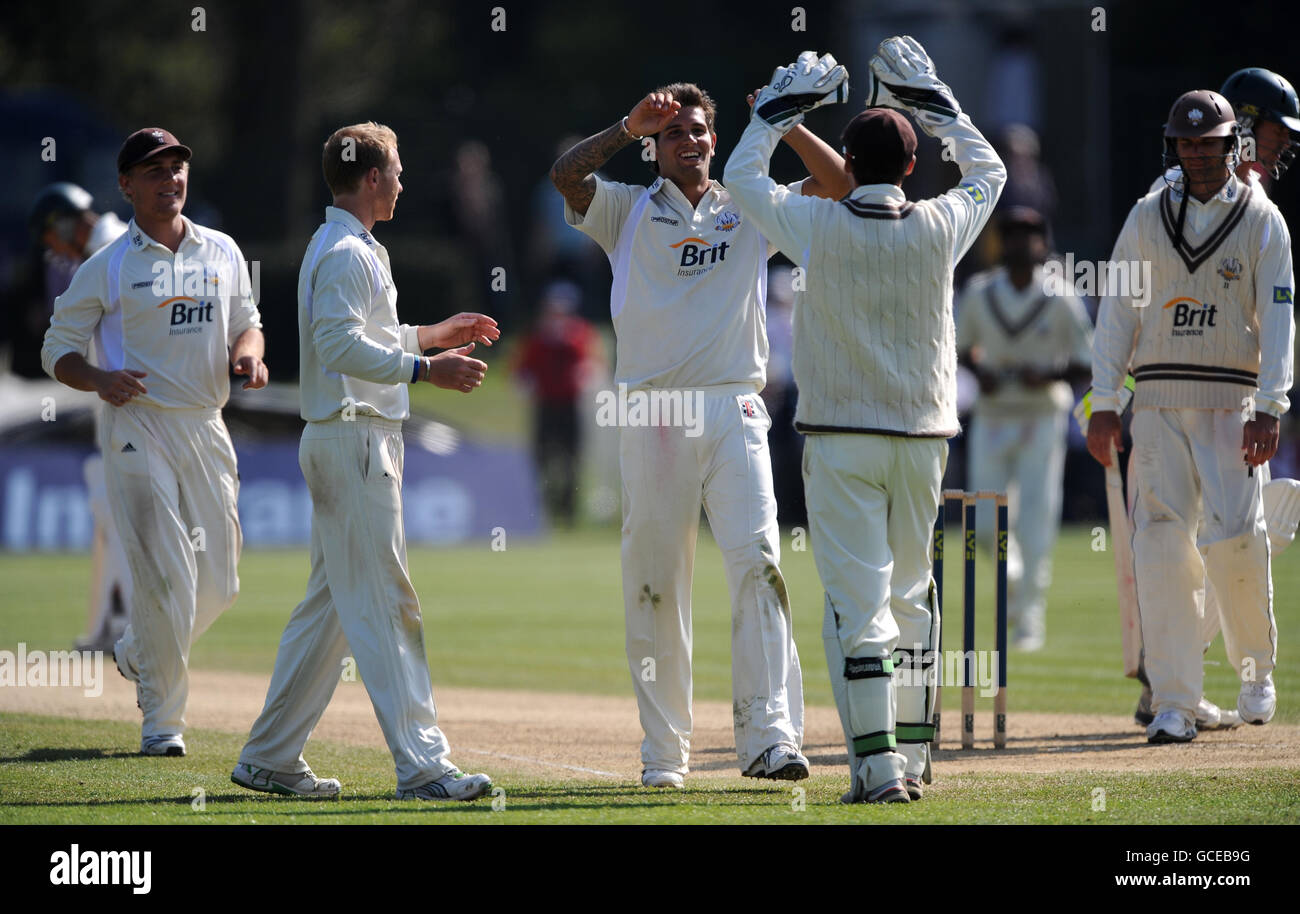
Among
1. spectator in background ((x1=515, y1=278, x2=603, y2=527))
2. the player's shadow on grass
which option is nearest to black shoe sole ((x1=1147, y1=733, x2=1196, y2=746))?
the player's shadow on grass

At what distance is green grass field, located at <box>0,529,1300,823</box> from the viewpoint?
277 inches

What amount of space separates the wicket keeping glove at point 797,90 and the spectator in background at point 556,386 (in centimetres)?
1738

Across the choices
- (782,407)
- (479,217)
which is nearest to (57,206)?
(782,407)

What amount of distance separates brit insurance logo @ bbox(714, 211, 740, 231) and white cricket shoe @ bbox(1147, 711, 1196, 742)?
3.15 metres

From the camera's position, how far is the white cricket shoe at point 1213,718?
9.29m

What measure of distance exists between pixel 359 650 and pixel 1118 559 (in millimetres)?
4533

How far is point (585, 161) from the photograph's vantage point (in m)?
7.77

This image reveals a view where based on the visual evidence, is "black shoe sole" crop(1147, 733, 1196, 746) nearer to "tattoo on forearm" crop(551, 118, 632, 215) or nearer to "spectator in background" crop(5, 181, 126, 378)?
"tattoo on forearm" crop(551, 118, 632, 215)

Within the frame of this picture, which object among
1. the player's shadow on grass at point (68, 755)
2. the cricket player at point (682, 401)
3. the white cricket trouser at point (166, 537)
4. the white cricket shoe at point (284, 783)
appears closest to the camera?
the white cricket shoe at point (284, 783)

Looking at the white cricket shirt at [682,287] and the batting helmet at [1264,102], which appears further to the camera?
the batting helmet at [1264,102]

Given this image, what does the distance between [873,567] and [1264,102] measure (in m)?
4.02

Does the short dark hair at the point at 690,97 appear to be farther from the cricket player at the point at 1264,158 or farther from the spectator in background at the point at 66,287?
the spectator in background at the point at 66,287

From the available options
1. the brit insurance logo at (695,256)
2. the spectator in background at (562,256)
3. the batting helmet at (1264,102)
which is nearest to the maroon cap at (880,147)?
the brit insurance logo at (695,256)

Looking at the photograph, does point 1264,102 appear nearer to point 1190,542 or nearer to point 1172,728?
point 1190,542
